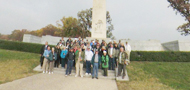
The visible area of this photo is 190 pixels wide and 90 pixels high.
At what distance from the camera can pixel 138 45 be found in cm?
1540

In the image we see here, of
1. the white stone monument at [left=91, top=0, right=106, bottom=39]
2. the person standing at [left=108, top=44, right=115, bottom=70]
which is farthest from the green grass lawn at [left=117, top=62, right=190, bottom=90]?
the white stone monument at [left=91, top=0, right=106, bottom=39]

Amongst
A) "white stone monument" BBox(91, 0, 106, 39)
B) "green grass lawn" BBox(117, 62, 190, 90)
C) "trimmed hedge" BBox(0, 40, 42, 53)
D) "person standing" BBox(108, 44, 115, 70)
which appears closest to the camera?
"green grass lawn" BBox(117, 62, 190, 90)

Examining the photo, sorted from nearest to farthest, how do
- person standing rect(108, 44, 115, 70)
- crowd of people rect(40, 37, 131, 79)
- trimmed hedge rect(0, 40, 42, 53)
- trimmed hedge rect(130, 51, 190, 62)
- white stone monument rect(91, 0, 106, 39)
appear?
crowd of people rect(40, 37, 131, 79)
person standing rect(108, 44, 115, 70)
trimmed hedge rect(130, 51, 190, 62)
trimmed hedge rect(0, 40, 42, 53)
white stone monument rect(91, 0, 106, 39)

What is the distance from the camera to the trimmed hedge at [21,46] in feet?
45.1

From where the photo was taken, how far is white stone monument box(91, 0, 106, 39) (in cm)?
1412

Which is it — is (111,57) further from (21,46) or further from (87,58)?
(21,46)

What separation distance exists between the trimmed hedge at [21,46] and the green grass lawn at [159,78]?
10638 millimetres

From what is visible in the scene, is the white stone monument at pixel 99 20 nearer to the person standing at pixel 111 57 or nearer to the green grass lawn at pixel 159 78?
the person standing at pixel 111 57

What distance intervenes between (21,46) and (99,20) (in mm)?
9788

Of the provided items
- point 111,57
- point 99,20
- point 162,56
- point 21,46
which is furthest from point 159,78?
point 21,46

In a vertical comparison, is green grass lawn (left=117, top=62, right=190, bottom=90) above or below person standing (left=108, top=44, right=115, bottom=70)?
below

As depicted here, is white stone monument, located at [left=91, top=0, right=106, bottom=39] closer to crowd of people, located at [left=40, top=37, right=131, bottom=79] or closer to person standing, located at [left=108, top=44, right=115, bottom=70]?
crowd of people, located at [left=40, top=37, right=131, bottom=79]

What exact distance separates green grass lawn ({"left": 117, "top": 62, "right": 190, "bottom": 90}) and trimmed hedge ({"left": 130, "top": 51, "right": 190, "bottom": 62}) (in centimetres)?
138

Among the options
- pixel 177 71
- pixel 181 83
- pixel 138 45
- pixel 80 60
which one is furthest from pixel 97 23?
pixel 181 83
